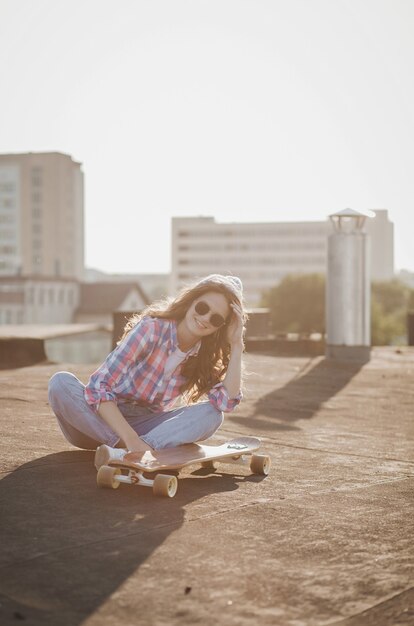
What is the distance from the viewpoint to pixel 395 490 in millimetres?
5113

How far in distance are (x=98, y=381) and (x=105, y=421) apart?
29 cm

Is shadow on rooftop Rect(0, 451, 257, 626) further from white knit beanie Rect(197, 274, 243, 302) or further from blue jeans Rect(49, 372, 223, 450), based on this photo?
white knit beanie Rect(197, 274, 243, 302)

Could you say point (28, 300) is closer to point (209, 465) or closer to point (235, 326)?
point (209, 465)

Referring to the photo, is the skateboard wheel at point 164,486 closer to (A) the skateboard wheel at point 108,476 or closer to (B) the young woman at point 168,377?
(A) the skateboard wheel at point 108,476

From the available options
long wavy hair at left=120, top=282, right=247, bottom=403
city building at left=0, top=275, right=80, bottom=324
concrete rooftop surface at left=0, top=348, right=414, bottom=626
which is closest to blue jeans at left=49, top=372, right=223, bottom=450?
long wavy hair at left=120, top=282, right=247, bottom=403

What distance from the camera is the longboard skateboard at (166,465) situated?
4553 mm

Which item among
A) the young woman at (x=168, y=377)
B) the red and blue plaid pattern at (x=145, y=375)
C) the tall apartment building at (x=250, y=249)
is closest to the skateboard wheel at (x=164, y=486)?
the young woman at (x=168, y=377)

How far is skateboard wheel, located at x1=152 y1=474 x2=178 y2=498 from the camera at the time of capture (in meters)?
4.50

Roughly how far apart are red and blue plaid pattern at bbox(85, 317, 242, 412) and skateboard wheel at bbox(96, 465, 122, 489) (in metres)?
0.44

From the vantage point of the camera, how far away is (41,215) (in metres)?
161

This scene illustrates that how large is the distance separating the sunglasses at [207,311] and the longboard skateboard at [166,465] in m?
0.73

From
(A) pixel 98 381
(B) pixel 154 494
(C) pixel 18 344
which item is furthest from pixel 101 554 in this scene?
(C) pixel 18 344

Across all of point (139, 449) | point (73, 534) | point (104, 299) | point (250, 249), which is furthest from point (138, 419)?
point (250, 249)

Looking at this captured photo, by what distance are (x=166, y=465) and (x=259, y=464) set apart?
2.74ft
